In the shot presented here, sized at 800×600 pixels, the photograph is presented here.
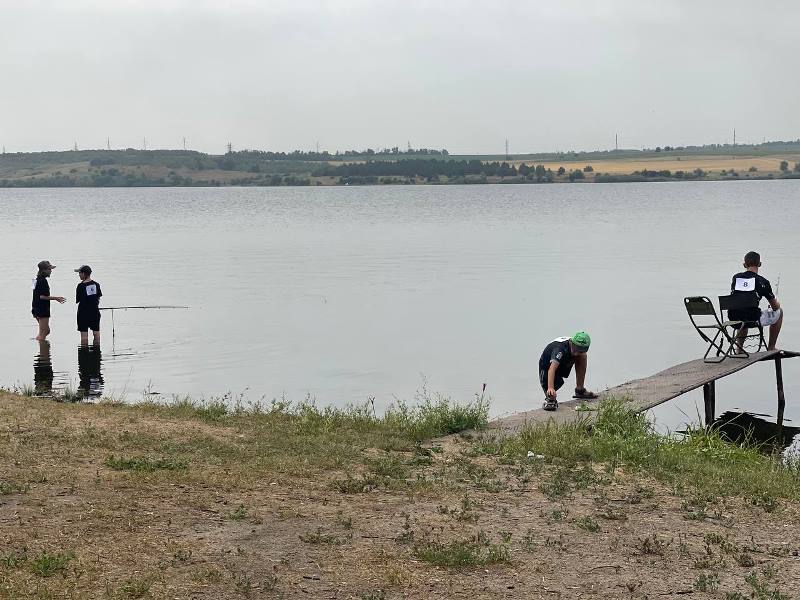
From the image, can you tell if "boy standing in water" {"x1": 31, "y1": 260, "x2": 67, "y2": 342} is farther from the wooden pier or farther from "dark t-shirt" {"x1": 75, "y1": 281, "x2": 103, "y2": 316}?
the wooden pier

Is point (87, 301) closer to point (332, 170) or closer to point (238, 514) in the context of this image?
point (238, 514)

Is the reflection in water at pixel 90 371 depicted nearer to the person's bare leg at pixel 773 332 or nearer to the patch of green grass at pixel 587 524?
the person's bare leg at pixel 773 332

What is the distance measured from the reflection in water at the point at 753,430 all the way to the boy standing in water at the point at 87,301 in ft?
33.2

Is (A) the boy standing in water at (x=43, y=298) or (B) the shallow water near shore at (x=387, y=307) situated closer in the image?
(B) the shallow water near shore at (x=387, y=307)

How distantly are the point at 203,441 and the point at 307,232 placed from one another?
55.5 m

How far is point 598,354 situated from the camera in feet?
70.7

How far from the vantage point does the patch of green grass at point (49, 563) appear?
21.4 ft

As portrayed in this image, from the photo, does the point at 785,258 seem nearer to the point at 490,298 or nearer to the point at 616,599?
the point at 490,298

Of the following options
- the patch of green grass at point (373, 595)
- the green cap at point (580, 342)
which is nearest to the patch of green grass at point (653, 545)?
the patch of green grass at point (373, 595)

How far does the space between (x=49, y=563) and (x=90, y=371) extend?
41.9 ft

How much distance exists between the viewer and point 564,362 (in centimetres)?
1302

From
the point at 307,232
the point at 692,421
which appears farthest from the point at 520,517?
the point at 307,232

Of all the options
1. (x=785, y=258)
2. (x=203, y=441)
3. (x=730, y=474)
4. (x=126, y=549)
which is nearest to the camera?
(x=126, y=549)

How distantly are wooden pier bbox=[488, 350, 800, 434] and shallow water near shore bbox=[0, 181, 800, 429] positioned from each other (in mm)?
719
